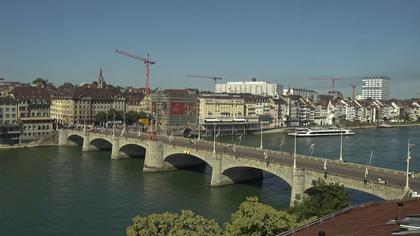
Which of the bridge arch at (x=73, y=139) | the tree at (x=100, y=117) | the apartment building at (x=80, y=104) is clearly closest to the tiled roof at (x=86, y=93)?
the apartment building at (x=80, y=104)

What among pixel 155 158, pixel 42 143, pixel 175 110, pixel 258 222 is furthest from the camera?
pixel 175 110

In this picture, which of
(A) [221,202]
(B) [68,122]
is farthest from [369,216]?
(B) [68,122]

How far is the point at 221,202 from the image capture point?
46.7 metres

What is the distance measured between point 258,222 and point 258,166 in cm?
2676

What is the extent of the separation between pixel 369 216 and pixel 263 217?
4.47m

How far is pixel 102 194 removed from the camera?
49.9m

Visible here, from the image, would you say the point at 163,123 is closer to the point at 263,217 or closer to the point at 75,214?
the point at 75,214

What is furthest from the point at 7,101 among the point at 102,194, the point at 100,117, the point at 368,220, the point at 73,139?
the point at 368,220

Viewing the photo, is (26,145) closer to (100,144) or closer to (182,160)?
(100,144)

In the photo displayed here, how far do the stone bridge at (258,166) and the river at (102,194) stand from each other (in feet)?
5.50

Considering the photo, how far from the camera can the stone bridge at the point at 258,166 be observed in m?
38.6

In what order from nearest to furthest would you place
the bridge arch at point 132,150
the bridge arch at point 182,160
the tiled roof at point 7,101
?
1. the bridge arch at point 182,160
2. the bridge arch at point 132,150
3. the tiled roof at point 7,101

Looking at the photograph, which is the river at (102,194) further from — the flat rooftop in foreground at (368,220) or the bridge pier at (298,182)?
the flat rooftop in foreground at (368,220)

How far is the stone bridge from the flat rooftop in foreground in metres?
11.3
